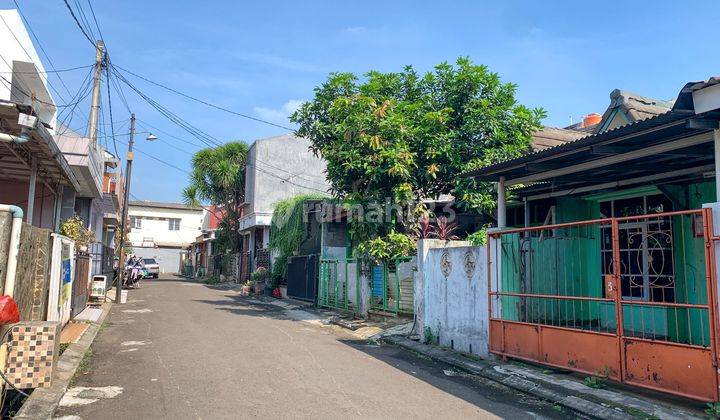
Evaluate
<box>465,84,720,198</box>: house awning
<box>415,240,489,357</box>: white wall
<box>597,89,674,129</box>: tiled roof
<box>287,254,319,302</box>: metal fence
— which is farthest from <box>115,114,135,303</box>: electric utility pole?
<box>597,89,674,129</box>: tiled roof

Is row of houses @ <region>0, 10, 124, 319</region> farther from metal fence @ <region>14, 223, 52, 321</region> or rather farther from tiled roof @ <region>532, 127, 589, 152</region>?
tiled roof @ <region>532, 127, 589, 152</region>

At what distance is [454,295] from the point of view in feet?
34.6

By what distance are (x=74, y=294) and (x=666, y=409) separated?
494 inches

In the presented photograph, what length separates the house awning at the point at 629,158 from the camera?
6281 mm

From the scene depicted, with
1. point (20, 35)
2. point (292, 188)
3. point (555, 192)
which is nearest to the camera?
point (555, 192)

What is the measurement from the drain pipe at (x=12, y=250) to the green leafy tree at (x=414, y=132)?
8.40 metres

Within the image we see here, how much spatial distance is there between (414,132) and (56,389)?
33.2 feet

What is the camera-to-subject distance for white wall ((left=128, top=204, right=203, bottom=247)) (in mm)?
59531

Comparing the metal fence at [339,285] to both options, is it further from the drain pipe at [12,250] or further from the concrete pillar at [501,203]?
the drain pipe at [12,250]

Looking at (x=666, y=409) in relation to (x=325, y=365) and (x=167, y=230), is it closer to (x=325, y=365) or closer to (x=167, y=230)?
(x=325, y=365)

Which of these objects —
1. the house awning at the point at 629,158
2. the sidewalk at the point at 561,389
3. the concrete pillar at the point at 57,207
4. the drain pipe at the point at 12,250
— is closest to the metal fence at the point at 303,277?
the sidewalk at the point at 561,389

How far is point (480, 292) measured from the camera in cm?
973

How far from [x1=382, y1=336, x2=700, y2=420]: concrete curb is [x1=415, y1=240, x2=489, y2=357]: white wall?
670mm

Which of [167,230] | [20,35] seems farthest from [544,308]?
[167,230]
